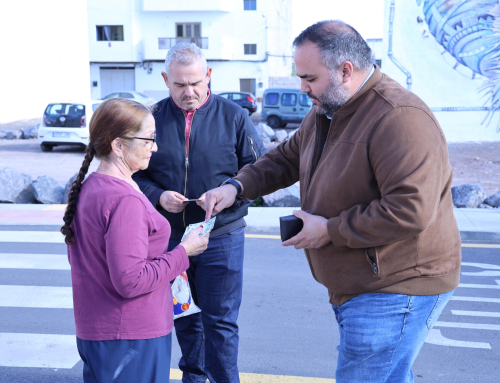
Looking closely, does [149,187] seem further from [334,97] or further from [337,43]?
[337,43]

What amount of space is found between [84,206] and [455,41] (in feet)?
56.9

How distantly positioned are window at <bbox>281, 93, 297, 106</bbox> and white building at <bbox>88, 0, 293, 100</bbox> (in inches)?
555

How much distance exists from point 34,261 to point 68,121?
34.7ft

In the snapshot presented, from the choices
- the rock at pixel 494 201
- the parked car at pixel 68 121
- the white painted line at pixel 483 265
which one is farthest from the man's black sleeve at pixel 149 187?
the parked car at pixel 68 121

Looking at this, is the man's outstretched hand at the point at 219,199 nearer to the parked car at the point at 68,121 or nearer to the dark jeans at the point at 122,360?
the dark jeans at the point at 122,360

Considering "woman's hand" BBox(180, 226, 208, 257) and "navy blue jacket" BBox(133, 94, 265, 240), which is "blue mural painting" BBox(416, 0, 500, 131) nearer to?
"navy blue jacket" BBox(133, 94, 265, 240)

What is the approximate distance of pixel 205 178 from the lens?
3002mm

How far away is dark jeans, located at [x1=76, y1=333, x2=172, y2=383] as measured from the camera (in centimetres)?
204

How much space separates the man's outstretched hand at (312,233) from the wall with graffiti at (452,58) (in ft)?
53.7

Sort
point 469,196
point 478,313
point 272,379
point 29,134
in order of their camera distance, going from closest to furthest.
A: 1. point 272,379
2. point 478,313
3. point 469,196
4. point 29,134

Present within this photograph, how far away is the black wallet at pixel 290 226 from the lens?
2158 millimetres

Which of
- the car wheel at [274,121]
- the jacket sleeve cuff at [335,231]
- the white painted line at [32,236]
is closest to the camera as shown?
the jacket sleeve cuff at [335,231]

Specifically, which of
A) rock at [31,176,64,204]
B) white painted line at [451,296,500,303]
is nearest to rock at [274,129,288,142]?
rock at [31,176,64,204]

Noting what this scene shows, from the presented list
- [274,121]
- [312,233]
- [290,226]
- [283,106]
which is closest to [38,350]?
[290,226]
